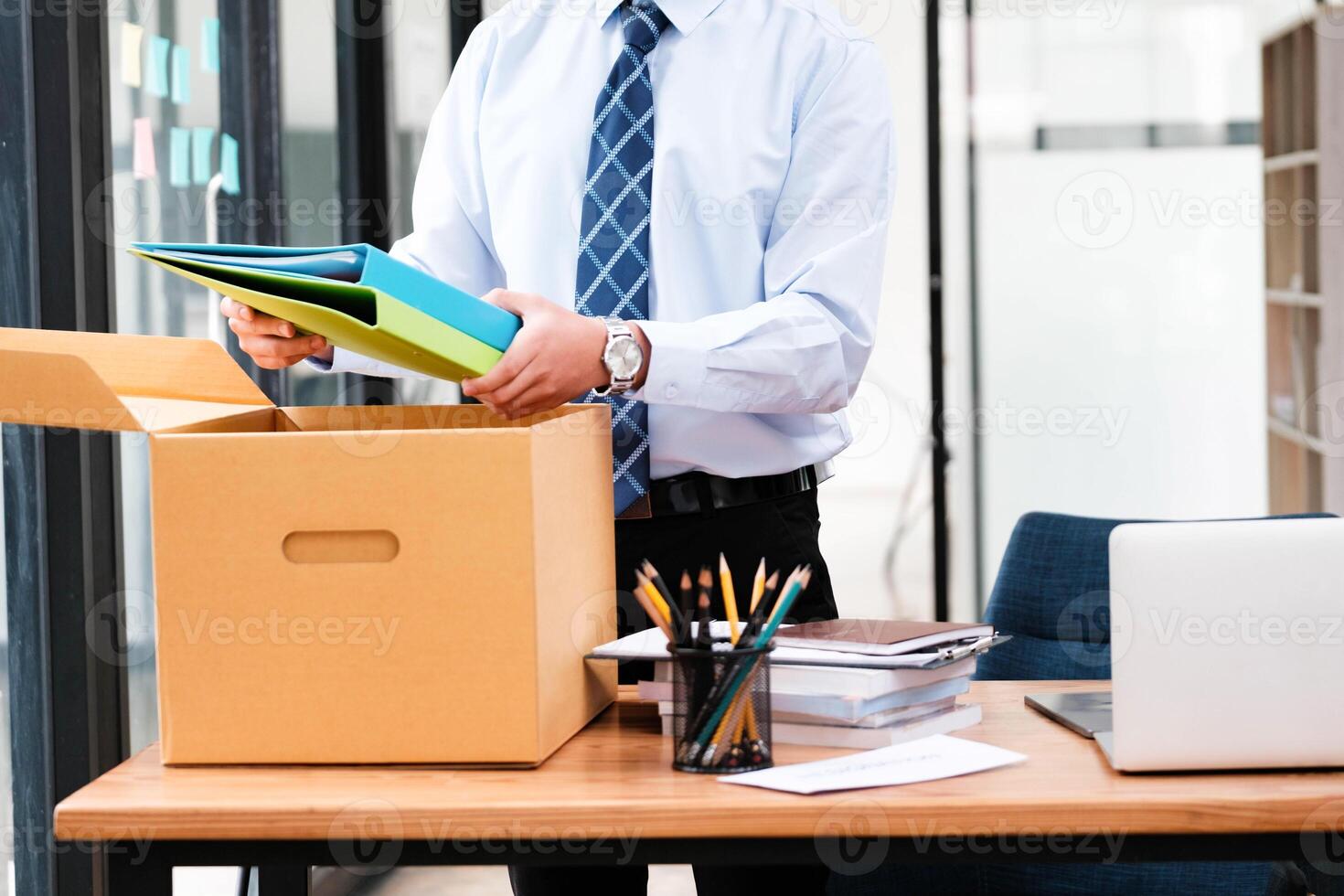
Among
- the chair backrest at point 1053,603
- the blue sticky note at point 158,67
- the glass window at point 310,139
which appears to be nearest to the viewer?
the chair backrest at point 1053,603

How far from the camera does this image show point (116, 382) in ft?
3.72

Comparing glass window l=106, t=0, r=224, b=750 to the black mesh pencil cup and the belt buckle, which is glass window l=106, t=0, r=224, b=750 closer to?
the belt buckle

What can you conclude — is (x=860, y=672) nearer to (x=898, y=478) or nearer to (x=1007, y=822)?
(x=1007, y=822)

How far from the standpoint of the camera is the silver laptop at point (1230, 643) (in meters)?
0.99

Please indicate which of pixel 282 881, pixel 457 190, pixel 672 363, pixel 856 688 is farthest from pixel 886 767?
pixel 457 190

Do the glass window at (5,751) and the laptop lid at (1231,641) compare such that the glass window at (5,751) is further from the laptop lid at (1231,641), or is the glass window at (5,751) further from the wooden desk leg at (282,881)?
the laptop lid at (1231,641)

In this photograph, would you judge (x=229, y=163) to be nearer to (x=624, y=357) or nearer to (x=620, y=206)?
(x=620, y=206)

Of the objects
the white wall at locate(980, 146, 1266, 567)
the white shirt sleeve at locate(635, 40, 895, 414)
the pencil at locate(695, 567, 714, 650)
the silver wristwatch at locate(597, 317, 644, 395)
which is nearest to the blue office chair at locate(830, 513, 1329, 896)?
the white shirt sleeve at locate(635, 40, 895, 414)

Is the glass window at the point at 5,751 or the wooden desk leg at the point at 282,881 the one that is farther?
the glass window at the point at 5,751

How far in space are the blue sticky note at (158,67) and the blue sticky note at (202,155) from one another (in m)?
0.15

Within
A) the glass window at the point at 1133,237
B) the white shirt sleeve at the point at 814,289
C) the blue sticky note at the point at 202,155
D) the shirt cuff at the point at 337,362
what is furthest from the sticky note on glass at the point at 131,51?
the glass window at the point at 1133,237

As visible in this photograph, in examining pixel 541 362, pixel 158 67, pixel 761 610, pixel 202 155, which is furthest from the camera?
pixel 202 155

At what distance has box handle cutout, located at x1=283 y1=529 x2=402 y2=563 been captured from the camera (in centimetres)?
106

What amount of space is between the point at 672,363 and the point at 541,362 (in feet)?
0.54
